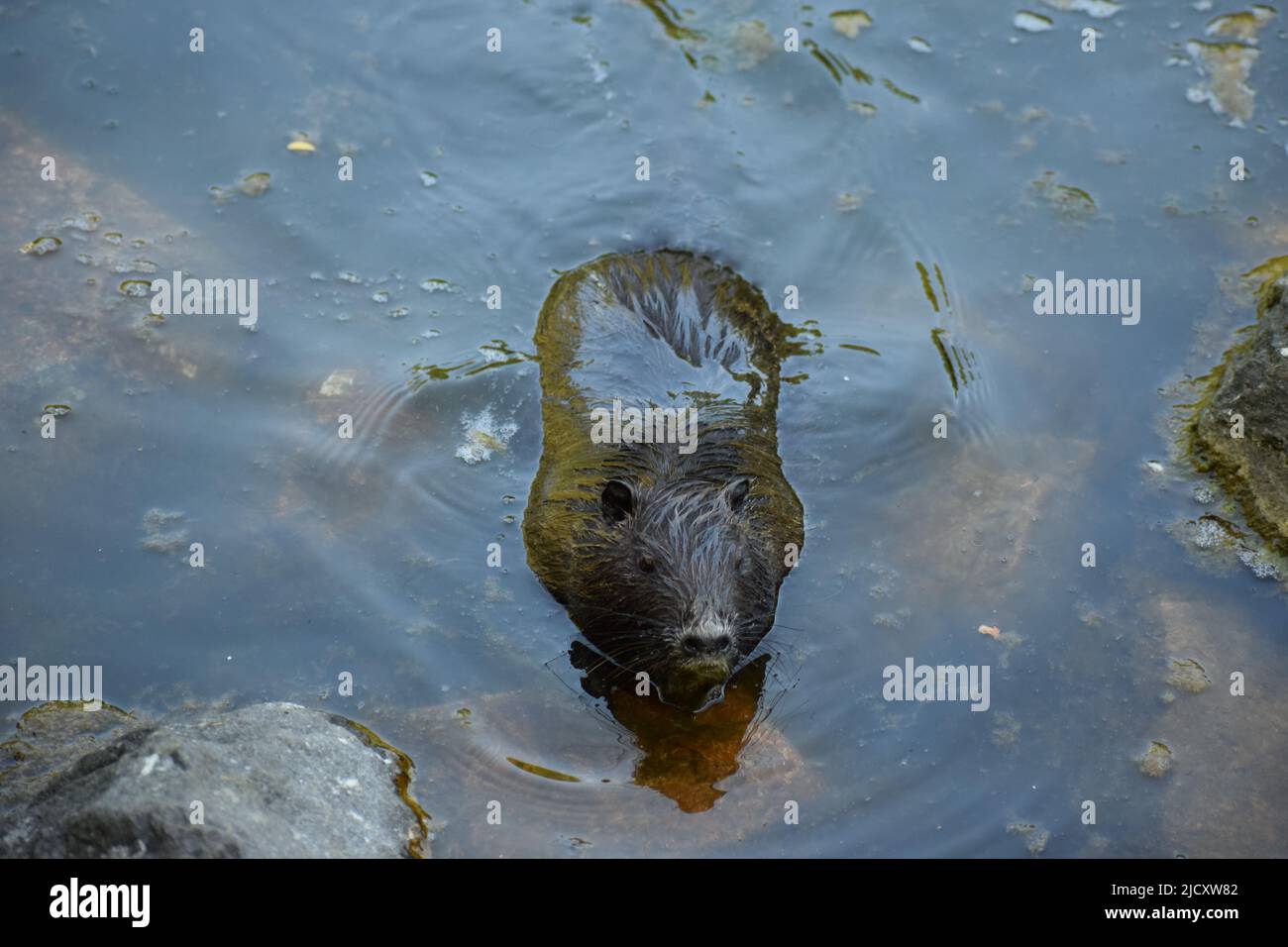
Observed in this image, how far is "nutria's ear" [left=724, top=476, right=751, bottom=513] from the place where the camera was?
637 cm

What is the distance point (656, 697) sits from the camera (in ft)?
20.4

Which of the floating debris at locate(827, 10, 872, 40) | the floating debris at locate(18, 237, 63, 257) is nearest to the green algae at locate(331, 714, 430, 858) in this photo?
the floating debris at locate(18, 237, 63, 257)

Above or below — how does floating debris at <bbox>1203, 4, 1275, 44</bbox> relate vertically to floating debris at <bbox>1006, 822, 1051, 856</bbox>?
above

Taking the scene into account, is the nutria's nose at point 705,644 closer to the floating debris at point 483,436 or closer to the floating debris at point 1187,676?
the floating debris at point 483,436

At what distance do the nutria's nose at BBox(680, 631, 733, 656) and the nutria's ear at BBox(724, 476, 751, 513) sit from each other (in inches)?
31.4

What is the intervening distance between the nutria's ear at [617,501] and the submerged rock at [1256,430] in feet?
9.98

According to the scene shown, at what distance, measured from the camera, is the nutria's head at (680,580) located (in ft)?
19.5

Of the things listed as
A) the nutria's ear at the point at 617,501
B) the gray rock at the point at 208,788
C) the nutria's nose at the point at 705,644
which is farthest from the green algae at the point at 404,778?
the nutria's ear at the point at 617,501

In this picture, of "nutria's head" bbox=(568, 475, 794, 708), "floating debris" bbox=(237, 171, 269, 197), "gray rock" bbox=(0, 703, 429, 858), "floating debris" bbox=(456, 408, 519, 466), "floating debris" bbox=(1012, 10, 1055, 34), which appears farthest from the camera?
"floating debris" bbox=(1012, 10, 1055, 34)

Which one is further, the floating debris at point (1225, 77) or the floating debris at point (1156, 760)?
the floating debris at point (1225, 77)

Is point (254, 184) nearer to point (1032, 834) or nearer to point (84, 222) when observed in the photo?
point (84, 222)

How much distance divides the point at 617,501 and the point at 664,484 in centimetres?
24

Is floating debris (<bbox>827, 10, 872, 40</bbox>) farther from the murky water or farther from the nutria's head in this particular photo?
the nutria's head
